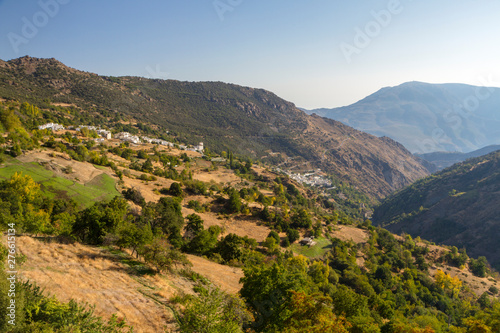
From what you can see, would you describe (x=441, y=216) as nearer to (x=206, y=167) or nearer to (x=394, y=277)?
(x=394, y=277)

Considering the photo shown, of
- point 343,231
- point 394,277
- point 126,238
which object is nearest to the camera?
point 126,238

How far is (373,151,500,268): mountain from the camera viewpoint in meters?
73.4

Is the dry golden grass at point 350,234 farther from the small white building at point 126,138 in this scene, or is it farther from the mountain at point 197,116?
→ the mountain at point 197,116

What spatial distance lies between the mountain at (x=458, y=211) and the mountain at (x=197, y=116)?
42.8 metres

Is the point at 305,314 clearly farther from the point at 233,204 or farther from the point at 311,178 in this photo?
the point at 311,178

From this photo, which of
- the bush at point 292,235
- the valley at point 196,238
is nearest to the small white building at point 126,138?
the valley at point 196,238

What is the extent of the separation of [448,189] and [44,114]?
15727 cm

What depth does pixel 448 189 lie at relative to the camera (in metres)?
106

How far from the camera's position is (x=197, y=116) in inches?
6270

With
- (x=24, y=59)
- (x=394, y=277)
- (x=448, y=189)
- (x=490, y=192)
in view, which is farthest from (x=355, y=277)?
(x=24, y=59)

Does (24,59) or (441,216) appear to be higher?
(24,59)

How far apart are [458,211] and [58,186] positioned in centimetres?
11465

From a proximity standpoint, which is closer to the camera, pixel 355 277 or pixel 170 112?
pixel 355 277

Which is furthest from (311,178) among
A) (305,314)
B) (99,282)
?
(99,282)
